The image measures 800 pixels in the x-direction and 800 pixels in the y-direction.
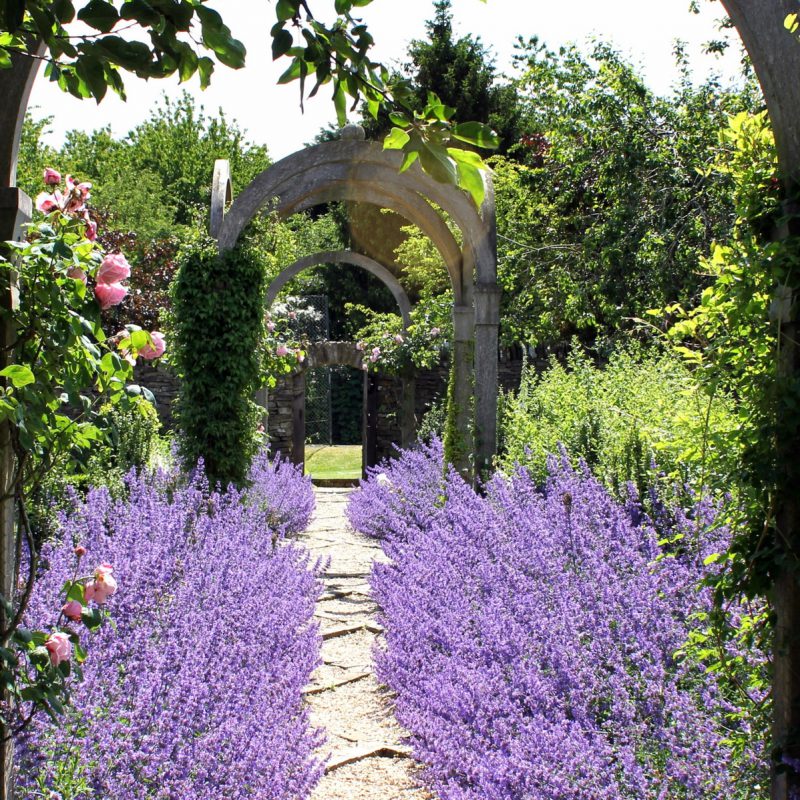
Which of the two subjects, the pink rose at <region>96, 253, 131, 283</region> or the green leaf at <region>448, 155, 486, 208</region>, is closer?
the green leaf at <region>448, 155, 486, 208</region>

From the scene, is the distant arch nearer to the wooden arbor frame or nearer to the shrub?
the shrub

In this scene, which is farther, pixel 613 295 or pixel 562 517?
pixel 613 295

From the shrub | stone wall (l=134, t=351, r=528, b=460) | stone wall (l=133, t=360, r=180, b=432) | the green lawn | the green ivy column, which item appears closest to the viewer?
the shrub

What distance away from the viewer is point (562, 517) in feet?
12.1

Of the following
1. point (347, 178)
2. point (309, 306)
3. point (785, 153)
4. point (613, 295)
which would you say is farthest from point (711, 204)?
point (309, 306)

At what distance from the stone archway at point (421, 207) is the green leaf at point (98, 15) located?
4990mm

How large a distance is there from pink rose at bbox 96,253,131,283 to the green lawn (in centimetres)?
1411

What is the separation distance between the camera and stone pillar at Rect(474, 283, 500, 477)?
22.0 ft

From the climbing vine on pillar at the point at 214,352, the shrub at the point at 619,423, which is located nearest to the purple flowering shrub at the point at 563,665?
the shrub at the point at 619,423

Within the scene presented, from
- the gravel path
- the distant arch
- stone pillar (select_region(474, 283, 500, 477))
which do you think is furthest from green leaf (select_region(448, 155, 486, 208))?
the distant arch

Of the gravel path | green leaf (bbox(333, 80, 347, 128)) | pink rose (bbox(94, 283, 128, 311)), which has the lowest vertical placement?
the gravel path

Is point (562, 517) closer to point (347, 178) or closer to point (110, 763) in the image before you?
point (110, 763)

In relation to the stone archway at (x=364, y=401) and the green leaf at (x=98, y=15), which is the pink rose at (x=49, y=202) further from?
the stone archway at (x=364, y=401)

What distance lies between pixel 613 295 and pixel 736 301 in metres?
6.65
